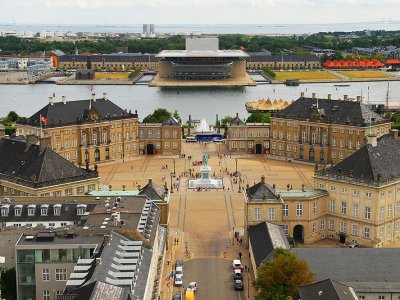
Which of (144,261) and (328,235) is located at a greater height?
(144,261)

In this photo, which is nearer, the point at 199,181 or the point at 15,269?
the point at 15,269

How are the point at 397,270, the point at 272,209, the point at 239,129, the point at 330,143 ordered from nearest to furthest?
the point at 397,270, the point at 272,209, the point at 330,143, the point at 239,129

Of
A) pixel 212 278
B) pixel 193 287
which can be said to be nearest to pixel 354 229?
pixel 212 278

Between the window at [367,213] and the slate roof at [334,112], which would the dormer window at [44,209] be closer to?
the window at [367,213]

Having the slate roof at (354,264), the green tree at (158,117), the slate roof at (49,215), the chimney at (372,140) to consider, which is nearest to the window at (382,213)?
the chimney at (372,140)

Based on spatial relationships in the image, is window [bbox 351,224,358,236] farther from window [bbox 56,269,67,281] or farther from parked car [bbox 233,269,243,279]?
window [bbox 56,269,67,281]

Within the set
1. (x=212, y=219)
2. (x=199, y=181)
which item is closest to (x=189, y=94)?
(x=199, y=181)

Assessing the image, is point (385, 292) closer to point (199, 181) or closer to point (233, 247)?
point (233, 247)
